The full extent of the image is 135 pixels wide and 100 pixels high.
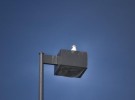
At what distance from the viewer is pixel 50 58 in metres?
1.51

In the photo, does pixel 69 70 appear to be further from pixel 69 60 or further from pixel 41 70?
pixel 41 70

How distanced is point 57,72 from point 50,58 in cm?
9

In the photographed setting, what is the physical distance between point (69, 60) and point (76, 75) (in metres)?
0.13

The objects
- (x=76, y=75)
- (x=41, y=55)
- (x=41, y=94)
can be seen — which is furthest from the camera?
(x=76, y=75)

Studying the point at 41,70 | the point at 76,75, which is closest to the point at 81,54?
the point at 76,75

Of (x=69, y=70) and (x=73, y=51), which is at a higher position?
(x=73, y=51)

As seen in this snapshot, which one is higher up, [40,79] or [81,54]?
[81,54]

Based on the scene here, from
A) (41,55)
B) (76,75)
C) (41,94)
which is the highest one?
(41,55)

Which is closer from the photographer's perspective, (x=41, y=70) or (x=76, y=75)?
(x=41, y=70)

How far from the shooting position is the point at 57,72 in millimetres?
1538

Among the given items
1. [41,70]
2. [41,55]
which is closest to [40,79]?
[41,70]

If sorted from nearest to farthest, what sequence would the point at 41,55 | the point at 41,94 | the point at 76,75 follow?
the point at 41,94 → the point at 41,55 → the point at 76,75

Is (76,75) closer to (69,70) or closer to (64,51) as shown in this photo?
(69,70)

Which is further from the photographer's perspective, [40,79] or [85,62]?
[85,62]
